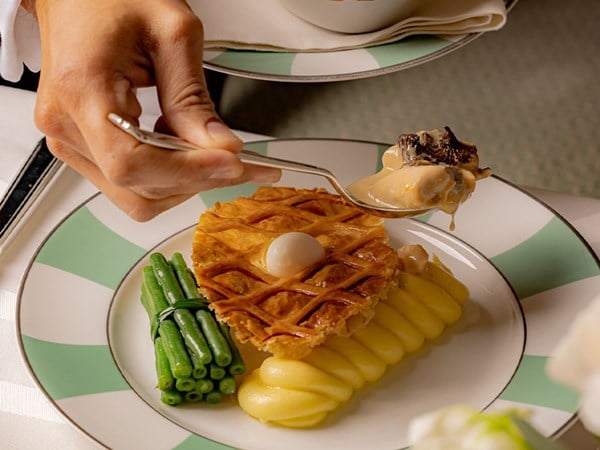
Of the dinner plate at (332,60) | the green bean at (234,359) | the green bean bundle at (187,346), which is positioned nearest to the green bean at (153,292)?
the green bean bundle at (187,346)

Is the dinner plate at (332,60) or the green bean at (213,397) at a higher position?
the dinner plate at (332,60)

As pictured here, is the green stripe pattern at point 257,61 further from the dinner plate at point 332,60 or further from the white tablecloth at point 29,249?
the white tablecloth at point 29,249

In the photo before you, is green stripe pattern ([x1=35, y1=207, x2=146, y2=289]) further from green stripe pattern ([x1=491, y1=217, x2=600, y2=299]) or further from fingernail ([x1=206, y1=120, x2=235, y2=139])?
green stripe pattern ([x1=491, y1=217, x2=600, y2=299])

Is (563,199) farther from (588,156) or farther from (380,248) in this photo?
(588,156)

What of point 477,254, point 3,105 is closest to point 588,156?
point 477,254

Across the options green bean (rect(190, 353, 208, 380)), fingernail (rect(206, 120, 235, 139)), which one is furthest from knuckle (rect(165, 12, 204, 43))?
green bean (rect(190, 353, 208, 380))

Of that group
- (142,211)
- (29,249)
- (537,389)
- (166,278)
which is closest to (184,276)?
(166,278)
